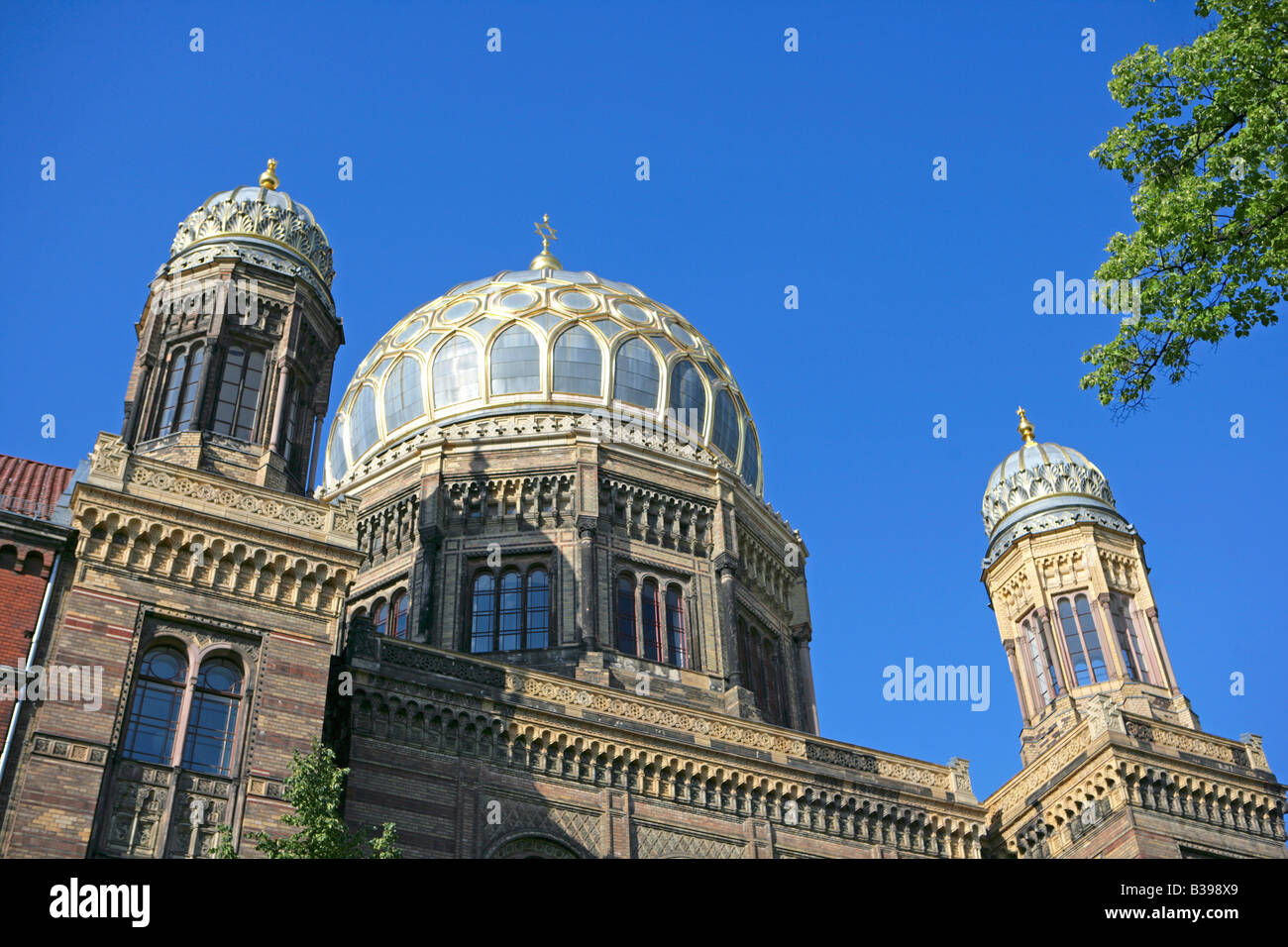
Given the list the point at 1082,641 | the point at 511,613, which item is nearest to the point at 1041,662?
the point at 1082,641

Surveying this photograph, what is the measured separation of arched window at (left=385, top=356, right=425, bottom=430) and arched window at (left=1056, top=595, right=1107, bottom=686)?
60.1 ft

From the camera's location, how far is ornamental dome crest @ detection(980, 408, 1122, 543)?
39.2m

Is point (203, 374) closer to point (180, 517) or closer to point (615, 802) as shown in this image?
point (180, 517)

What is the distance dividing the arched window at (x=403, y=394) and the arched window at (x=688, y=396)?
7.24 metres

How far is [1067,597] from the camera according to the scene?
124 ft

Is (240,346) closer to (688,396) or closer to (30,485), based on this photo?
(30,485)

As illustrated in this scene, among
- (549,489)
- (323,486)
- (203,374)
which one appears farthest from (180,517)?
(323,486)

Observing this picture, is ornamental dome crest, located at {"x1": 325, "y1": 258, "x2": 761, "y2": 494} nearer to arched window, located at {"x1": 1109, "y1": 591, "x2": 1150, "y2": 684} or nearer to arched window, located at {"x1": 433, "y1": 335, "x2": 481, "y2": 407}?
arched window, located at {"x1": 433, "y1": 335, "x2": 481, "y2": 407}

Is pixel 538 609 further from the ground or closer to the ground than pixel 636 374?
closer to the ground

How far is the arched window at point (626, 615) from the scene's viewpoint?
3588cm

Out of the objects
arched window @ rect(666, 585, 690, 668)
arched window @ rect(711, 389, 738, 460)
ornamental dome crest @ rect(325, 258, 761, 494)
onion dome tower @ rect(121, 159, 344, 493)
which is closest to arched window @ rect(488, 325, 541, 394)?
ornamental dome crest @ rect(325, 258, 761, 494)

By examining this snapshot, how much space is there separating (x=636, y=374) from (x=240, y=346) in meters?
13.8

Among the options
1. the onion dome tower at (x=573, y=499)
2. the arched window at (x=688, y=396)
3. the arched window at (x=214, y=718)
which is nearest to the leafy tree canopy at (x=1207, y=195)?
the arched window at (x=214, y=718)
